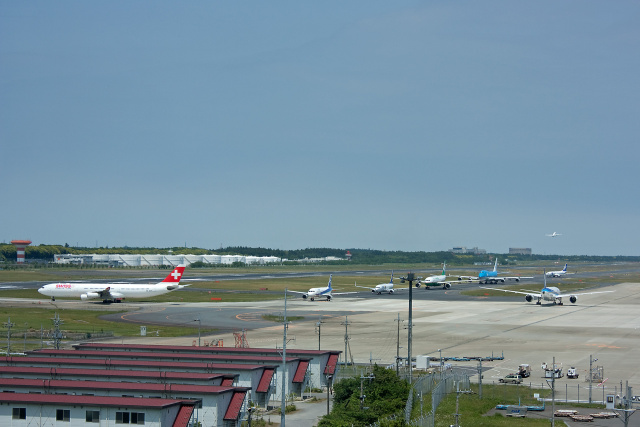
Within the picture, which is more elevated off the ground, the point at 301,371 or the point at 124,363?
the point at 124,363

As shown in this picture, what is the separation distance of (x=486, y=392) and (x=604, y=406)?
8.99m

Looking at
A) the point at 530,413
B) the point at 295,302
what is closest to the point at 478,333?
the point at 530,413

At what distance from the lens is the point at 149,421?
40.4 metres

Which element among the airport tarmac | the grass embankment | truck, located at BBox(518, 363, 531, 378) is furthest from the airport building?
truck, located at BBox(518, 363, 531, 378)

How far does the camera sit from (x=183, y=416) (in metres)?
41.3

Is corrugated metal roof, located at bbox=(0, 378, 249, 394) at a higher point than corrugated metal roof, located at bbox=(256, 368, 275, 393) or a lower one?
higher

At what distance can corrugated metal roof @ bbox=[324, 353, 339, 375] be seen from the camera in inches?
2406

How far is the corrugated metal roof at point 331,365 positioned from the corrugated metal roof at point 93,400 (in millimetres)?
20672

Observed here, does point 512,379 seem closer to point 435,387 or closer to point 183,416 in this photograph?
point 435,387

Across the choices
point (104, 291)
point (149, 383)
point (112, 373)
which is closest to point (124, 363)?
point (112, 373)

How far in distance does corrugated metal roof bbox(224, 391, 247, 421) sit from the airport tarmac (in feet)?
52.0

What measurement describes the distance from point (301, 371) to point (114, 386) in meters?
17.6

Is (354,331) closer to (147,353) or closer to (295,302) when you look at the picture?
(147,353)

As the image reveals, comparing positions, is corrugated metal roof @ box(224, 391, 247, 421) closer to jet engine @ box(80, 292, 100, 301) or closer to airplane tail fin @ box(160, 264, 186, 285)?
jet engine @ box(80, 292, 100, 301)
